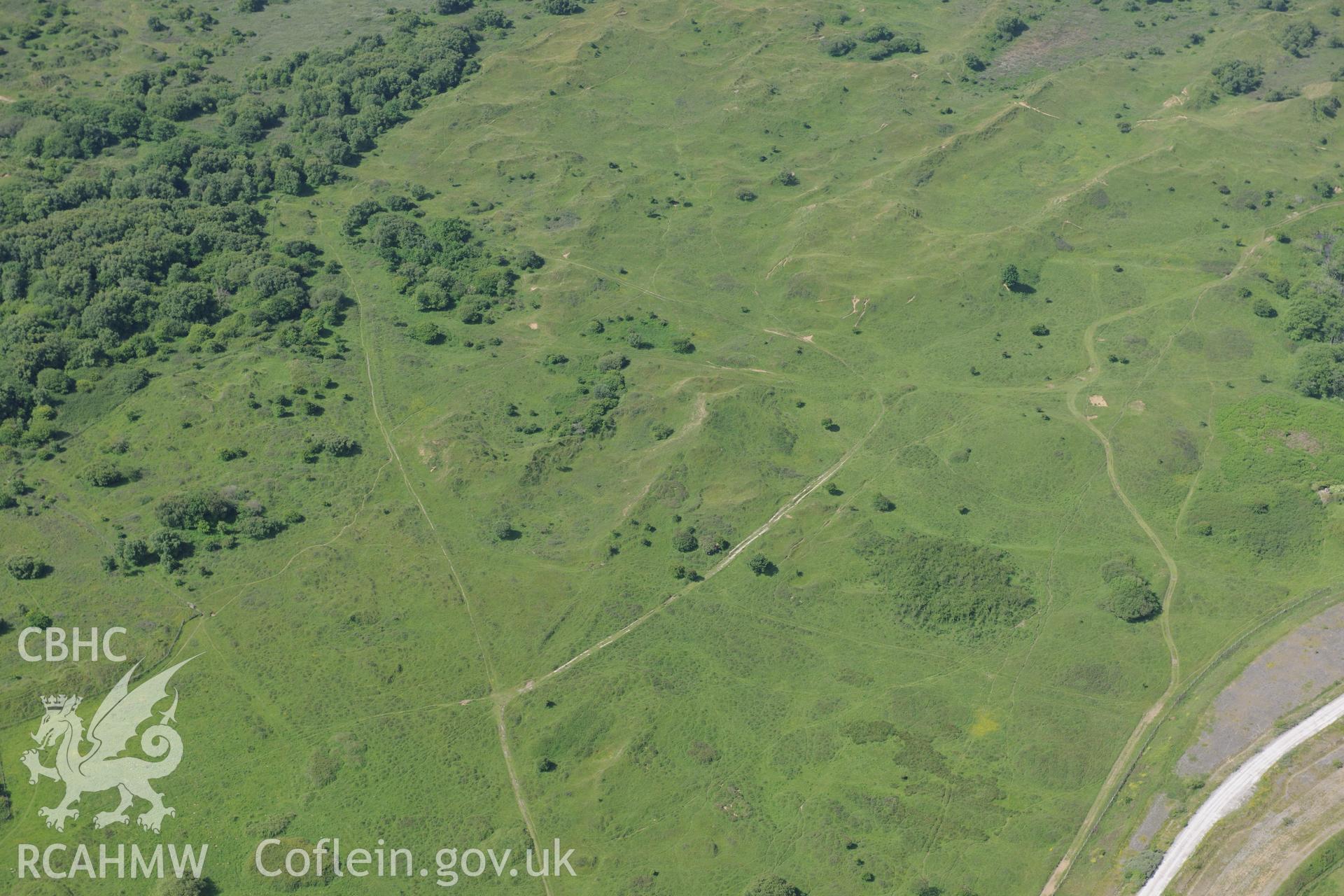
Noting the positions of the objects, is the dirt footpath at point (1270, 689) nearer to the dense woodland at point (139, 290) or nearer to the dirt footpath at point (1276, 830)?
the dirt footpath at point (1276, 830)

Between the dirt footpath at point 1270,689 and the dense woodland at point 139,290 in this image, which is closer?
the dirt footpath at point 1270,689

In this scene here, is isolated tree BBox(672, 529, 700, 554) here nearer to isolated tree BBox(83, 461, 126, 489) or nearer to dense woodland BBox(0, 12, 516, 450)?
dense woodland BBox(0, 12, 516, 450)

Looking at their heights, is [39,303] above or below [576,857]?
above

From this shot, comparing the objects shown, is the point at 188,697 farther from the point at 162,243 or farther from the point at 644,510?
the point at 162,243

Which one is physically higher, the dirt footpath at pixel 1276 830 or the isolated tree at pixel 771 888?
the dirt footpath at pixel 1276 830

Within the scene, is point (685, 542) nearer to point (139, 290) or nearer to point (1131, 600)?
point (1131, 600)

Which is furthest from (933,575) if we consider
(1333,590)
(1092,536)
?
(1333,590)

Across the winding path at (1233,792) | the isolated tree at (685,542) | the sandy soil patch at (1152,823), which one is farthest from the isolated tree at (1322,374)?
the isolated tree at (685,542)

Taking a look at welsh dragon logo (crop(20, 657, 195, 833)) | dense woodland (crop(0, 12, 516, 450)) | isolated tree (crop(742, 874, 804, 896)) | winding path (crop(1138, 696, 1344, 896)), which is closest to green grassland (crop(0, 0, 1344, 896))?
isolated tree (crop(742, 874, 804, 896))
